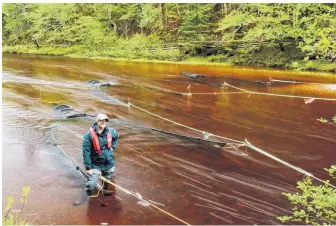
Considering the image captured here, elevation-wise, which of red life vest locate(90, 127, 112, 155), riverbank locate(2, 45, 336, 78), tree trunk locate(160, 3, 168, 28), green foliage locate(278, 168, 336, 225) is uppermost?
tree trunk locate(160, 3, 168, 28)

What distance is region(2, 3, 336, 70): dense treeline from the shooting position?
30172 millimetres

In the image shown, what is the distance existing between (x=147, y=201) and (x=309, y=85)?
16724mm

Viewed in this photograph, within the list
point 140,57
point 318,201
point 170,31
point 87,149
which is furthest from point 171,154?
point 170,31

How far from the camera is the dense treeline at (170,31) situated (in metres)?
30.2

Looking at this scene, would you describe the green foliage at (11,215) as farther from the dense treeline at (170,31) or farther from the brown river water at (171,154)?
the dense treeline at (170,31)

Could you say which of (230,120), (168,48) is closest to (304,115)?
(230,120)

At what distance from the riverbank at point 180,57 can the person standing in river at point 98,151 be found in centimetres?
1789

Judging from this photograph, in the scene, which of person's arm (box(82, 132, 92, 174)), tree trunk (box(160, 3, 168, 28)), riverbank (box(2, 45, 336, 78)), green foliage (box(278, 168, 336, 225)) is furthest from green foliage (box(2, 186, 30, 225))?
tree trunk (box(160, 3, 168, 28))

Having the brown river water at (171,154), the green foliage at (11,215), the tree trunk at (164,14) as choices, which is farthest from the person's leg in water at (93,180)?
the tree trunk at (164,14)

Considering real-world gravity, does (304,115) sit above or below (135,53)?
below

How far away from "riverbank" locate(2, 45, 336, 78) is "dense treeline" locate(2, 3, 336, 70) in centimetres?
11

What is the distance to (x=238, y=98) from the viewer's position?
16859 mm

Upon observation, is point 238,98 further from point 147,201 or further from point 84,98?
point 147,201

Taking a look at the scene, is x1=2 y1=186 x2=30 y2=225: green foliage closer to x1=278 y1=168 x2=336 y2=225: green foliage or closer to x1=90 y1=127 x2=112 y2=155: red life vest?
x1=90 y1=127 x2=112 y2=155: red life vest
